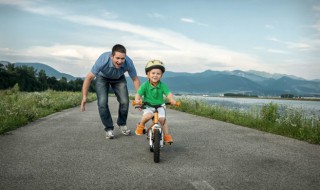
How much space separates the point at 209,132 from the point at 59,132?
418 cm

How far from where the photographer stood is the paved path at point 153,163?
389 cm

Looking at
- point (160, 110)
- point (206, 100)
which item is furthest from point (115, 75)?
point (206, 100)

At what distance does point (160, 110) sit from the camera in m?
Result: 5.65

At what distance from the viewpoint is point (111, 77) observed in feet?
24.2

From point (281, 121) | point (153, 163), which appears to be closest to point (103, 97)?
point (153, 163)

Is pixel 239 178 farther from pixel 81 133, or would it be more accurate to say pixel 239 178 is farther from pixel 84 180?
pixel 81 133

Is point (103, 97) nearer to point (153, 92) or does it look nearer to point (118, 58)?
point (118, 58)

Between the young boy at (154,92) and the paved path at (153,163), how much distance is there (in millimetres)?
614

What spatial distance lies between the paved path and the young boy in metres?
0.61

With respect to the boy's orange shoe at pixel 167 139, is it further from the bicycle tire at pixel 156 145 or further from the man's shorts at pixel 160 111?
the bicycle tire at pixel 156 145

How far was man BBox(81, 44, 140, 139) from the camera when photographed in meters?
A: 6.68

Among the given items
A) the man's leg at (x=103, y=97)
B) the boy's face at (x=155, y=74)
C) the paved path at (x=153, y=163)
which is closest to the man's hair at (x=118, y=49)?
the man's leg at (x=103, y=97)

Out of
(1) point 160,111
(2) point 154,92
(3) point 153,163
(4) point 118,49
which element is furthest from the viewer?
(4) point 118,49

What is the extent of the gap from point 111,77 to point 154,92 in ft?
6.50
